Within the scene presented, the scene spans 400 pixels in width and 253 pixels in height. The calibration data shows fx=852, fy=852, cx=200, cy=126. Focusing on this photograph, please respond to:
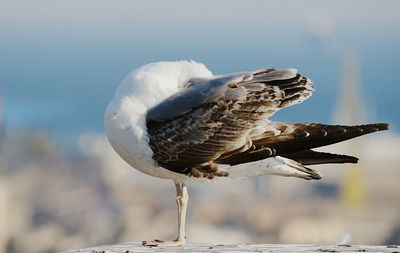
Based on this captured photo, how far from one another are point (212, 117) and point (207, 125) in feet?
0.21

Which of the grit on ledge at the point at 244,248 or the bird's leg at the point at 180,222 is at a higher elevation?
the bird's leg at the point at 180,222

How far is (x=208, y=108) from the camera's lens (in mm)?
5688

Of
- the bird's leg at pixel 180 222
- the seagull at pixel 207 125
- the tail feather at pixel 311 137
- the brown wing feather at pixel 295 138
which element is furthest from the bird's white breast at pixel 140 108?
the tail feather at pixel 311 137

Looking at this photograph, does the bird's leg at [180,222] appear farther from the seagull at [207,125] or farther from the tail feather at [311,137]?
the tail feather at [311,137]

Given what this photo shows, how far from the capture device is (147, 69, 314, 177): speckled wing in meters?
5.70

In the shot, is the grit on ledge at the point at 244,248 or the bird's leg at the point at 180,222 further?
the bird's leg at the point at 180,222

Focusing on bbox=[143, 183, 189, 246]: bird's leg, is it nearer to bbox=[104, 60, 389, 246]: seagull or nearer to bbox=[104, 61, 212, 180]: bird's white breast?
bbox=[104, 60, 389, 246]: seagull

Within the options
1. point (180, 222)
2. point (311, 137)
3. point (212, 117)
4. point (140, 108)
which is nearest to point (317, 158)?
point (311, 137)

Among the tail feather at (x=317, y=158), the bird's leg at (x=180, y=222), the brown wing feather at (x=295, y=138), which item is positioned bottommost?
the bird's leg at (x=180, y=222)

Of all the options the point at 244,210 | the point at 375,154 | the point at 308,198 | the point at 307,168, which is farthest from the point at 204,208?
the point at 307,168

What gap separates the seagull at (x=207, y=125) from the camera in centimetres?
570

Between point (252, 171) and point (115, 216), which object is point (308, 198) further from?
point (252, 171)

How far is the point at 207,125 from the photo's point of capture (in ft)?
18.7

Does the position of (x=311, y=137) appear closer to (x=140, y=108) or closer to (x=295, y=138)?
(x=295, y=138)
